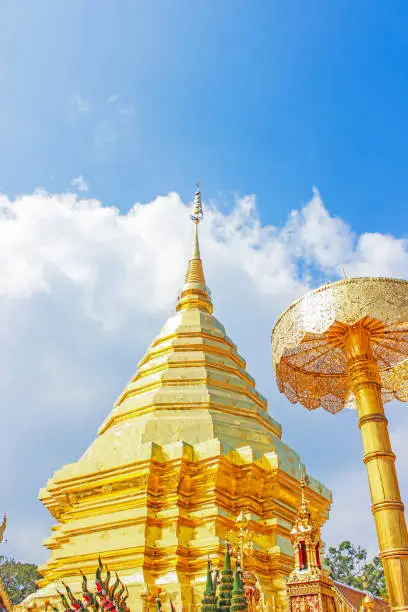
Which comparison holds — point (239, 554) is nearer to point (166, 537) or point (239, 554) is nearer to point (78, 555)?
point (166, 537)

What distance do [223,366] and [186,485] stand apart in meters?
4.75

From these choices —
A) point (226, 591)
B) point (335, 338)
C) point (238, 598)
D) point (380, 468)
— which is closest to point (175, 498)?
point (335, 338)

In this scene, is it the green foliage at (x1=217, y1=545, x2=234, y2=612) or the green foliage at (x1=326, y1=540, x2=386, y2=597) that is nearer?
the green foliage at (x1=217, y1=545, x2=234, y2=612)

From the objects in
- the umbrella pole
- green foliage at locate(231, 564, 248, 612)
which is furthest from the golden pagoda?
green foliage at locate(231, 564, 248, 612)

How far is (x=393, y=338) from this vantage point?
10461mm

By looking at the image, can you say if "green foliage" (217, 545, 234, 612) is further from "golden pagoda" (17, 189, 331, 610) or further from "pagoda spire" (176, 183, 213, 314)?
"pagoda spire" (176, 183, 213, 314)

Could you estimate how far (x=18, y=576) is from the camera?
3020cm

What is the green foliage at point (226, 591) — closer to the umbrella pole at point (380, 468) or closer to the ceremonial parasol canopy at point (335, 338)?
the umbrella pole at point (380, 468)

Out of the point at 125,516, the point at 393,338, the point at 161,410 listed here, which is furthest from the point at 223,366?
the point at 393,338

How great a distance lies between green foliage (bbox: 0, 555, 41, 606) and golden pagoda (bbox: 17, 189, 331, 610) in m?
17.8

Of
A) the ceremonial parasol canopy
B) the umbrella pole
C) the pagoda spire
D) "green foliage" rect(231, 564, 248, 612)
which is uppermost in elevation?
the pagoda spire

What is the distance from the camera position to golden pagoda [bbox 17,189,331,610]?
38.5ft

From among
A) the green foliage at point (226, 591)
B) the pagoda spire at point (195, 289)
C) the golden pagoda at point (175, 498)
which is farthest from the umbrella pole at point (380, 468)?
the pagoda spire at point (195, 289)

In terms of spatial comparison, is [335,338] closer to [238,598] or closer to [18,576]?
[238,598]
